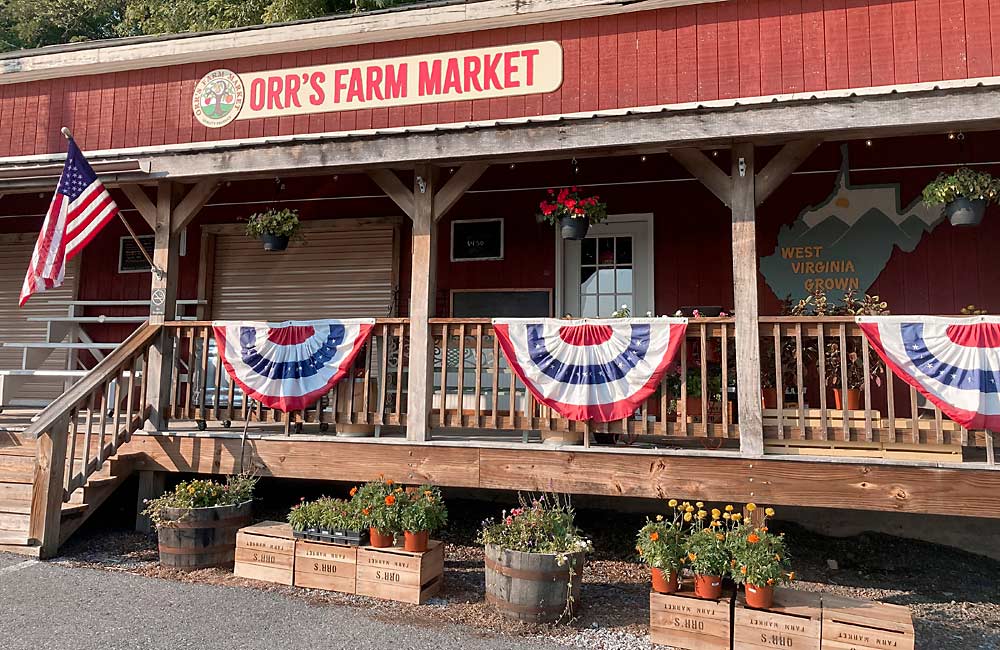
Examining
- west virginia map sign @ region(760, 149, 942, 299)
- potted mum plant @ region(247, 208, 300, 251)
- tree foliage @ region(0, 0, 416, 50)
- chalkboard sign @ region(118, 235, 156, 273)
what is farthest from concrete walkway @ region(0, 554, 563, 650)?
tree foliage @ region(0, 0, 416, 50)

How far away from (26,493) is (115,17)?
80.4 ft

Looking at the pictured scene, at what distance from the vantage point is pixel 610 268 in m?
7.80

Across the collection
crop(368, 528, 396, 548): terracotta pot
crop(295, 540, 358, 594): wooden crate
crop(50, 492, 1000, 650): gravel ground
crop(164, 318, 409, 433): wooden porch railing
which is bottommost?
crop(50, 492, 1000, 650): gravel ground

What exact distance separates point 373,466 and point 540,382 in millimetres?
1642

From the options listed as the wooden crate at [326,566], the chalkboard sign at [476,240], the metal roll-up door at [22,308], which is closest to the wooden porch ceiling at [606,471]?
the wooden crate at [326,566]

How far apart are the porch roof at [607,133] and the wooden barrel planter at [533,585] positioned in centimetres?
311

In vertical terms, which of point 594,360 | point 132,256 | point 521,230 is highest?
point 521,230

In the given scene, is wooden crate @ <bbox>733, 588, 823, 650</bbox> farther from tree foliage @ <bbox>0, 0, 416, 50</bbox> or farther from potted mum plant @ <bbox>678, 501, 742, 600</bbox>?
tree foliage @ <bbox>0, 0, 416, 50</bbox>

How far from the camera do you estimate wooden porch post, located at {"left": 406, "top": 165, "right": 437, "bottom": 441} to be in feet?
19.6

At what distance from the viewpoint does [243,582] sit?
5.24m

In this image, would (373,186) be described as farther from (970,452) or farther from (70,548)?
(970,452)

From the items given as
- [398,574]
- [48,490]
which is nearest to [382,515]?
[398,574]

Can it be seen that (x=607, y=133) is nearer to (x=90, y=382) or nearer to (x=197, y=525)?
(x=197, y=525)

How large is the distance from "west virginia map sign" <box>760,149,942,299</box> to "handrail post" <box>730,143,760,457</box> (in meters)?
2.04
